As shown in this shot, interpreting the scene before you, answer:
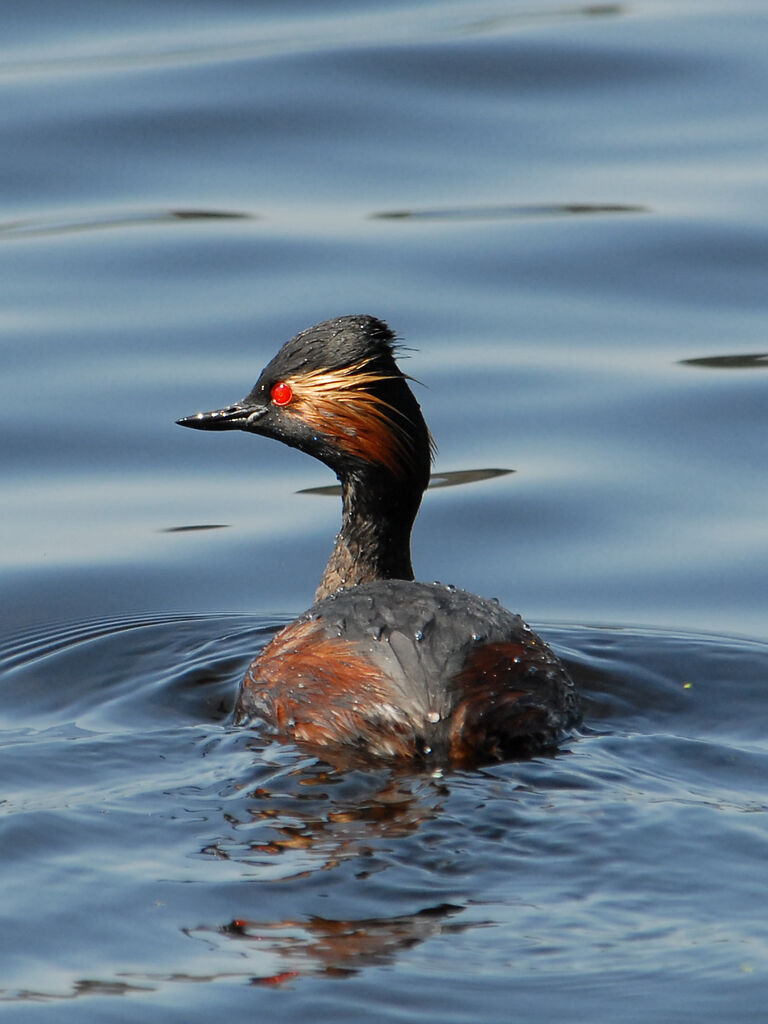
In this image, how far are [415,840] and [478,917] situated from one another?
513mm

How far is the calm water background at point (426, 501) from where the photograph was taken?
16.4ft

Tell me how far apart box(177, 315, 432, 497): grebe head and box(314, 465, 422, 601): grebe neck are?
0.14 feet

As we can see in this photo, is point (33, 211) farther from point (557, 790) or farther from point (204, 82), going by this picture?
point (557, 790)

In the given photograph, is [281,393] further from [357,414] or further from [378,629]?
[378,629]

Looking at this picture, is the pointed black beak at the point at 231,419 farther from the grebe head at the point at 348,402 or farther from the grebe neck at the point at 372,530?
the grebe neck at the point at 372,530

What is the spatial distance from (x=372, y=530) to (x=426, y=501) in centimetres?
166

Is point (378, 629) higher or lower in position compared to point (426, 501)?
lower

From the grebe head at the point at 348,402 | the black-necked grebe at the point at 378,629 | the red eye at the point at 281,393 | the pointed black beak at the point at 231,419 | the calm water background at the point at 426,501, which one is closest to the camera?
the calm water background at the point at 426,501

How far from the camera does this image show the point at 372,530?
761 cm

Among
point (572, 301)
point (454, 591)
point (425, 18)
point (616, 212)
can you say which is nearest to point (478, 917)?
point (454, 591)

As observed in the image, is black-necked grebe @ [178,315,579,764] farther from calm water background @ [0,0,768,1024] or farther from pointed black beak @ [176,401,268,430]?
calm water background @ [0,0,768,1024]

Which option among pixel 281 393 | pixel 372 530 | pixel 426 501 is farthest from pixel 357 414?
pixel 426 501

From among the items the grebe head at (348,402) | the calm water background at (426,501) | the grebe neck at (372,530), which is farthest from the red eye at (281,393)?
the calm water background at (426,501)

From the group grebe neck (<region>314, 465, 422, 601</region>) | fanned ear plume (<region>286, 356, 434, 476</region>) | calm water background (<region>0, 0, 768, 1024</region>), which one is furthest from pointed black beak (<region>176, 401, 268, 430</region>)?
calm water background (<region>0, 0, 768, 1024</region>)
